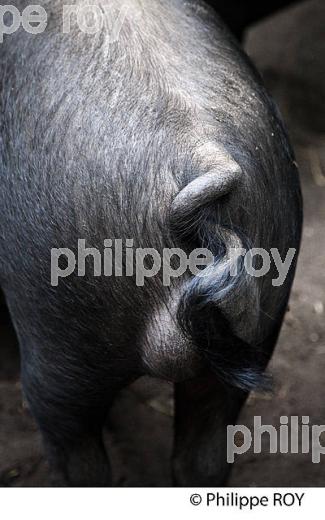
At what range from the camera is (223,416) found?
1.92 metres

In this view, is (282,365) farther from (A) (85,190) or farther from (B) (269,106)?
(A) (85,190)

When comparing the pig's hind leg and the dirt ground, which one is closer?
the pig's hind leg

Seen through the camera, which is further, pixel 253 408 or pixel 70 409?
pixel 253 408

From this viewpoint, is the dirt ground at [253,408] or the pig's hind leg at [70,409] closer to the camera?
the pig's hind leg at [70,409]

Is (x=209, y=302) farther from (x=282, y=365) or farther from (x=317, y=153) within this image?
(x=317, y=153)

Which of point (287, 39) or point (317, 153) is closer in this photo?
point (317, 153)

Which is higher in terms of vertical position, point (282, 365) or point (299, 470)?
point (282, 365)

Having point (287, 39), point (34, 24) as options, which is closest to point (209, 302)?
point (34, 24)

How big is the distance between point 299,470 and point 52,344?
927 millimetres

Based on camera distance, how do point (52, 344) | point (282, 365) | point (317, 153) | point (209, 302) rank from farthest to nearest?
point (317, 153) < point (282, 365) < point (52, 344) < point (209, 302)

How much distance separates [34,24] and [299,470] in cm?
128

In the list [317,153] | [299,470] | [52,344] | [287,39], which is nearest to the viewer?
[52,344]
